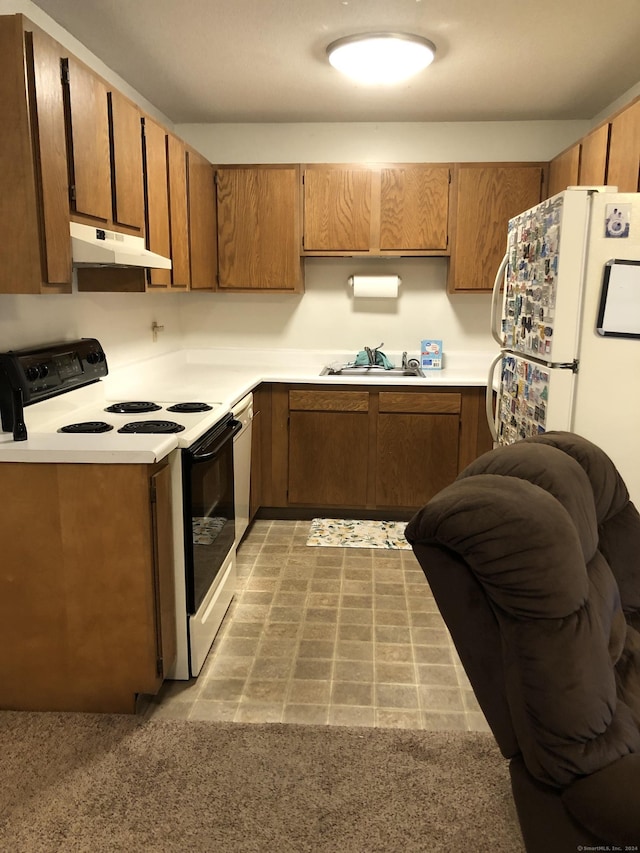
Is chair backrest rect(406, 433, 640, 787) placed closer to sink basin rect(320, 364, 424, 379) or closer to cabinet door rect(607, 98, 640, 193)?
cabinet door rect(607, 98, 640, 193)

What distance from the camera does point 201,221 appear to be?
12.8ft

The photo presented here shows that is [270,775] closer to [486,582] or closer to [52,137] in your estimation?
[486,582]

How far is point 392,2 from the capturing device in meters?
2.48

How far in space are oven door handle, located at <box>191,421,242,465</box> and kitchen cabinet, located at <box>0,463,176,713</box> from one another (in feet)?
0.48

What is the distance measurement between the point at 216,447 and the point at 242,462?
40.2 inches

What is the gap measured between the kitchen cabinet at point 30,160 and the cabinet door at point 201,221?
161 cm

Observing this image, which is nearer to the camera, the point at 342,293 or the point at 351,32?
the point at 351,32

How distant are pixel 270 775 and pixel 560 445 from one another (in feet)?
4.18

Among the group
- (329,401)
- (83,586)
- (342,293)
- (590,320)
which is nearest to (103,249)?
(83,586)

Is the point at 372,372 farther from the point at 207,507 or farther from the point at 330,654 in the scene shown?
the point at 330,654

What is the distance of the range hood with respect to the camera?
2.21 metres

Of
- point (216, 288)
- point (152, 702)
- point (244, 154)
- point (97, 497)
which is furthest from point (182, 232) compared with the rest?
point (152, 702)

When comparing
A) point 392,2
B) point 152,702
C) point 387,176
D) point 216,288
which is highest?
point 392,2

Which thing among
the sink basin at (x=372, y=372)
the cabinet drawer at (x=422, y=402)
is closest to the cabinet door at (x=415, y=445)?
the cabinet drawer at (x=422, y=402)
